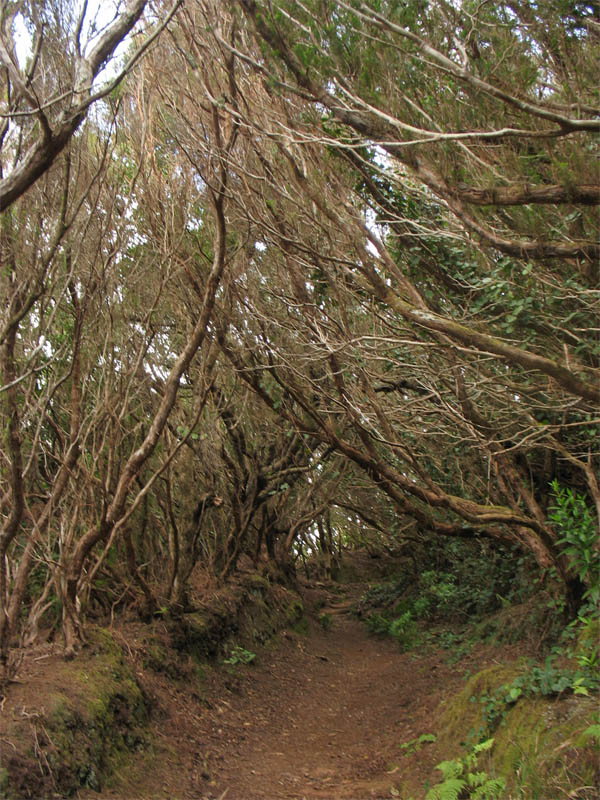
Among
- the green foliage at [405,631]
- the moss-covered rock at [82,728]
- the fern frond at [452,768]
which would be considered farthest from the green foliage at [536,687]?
the green foliage at [405,631]

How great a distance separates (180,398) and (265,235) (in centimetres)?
359

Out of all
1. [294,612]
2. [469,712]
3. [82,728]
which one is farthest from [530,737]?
[294,612]

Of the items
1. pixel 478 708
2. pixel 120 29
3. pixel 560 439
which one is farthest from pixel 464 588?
pixel 120 29

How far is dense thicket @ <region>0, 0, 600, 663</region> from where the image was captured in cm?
433

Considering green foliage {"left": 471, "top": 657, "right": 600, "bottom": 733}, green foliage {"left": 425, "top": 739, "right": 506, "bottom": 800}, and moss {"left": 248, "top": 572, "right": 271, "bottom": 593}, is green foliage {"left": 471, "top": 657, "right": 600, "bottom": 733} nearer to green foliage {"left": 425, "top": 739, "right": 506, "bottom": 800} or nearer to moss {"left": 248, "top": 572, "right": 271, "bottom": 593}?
green foliage {"left": 425, "top": 739, "right": 506, "bottom": 800}

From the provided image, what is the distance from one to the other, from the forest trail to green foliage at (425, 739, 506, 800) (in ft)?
1.92

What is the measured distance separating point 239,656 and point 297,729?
6.42ft

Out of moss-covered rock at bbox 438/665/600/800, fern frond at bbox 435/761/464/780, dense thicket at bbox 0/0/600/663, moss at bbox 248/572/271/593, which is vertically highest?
dense thicket at bbox 0/0/600/663

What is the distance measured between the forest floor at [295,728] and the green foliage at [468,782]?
37cm

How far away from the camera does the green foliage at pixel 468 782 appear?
437 centimetres

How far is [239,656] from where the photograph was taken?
9.62m

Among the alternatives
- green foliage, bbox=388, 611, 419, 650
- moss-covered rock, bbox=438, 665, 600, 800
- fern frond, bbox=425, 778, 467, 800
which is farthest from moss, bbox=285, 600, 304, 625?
fern frond, bbox=425, 778, 467, 800

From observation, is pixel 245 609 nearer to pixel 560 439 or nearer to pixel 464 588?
pixel 464 588

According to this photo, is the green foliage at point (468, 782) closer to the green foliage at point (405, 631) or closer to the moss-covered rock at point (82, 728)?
the moss-covered rock at point (82, 728)
